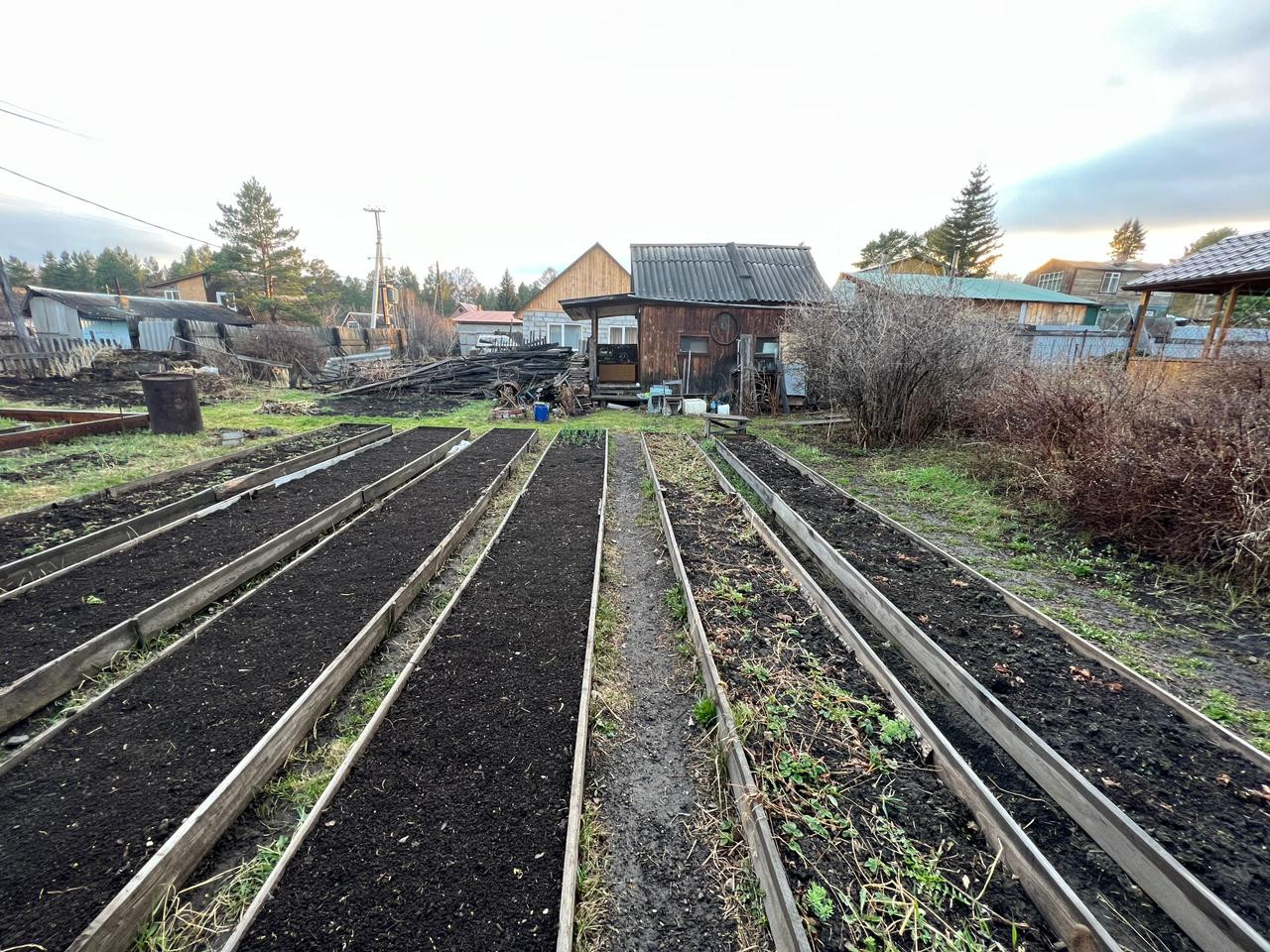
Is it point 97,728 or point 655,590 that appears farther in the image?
point 655,590

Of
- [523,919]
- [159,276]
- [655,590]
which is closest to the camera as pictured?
[523,919]

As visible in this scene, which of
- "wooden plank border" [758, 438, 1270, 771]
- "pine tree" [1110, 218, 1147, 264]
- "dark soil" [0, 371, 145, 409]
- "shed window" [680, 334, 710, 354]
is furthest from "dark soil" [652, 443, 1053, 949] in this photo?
"pine tree" [1110, 218, 1147, 264]

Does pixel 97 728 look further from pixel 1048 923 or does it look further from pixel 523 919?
pixel 1048 923

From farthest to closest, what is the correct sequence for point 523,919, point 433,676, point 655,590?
point 655,590, point 433,676, point 523,919

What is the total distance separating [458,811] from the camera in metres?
2.07

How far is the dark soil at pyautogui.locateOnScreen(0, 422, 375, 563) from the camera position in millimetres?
4469

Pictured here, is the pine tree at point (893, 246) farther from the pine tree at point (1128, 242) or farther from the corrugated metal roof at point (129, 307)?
the corrugated metal roof at point (129, 307)

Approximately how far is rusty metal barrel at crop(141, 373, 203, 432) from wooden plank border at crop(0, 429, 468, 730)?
17.8ft

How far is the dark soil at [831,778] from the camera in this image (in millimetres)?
1783

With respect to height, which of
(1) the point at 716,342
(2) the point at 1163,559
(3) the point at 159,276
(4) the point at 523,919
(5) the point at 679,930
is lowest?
(5) the point at 679,930

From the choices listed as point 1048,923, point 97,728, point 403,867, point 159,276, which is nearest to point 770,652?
point 1048,923

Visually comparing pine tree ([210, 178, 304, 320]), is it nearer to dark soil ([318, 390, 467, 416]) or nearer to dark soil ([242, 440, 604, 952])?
dark soil ([318, 390, 467, 416])

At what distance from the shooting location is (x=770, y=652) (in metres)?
3.29

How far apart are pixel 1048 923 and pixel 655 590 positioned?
2920mm
